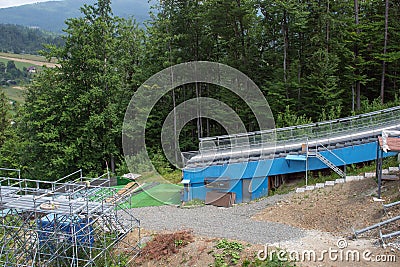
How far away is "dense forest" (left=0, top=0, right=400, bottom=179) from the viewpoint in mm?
26531

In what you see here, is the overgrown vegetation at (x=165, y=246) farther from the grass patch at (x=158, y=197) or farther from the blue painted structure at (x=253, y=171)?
the grass patch at (x=158, y=197)

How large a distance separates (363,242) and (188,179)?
9.94 m

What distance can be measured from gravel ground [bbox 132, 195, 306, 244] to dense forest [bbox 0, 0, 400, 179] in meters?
8.43

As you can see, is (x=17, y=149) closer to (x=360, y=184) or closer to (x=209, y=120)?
(x=209, y=120)

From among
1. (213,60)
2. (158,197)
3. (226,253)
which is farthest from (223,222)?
(213,60)

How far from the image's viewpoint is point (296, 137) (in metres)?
22.2

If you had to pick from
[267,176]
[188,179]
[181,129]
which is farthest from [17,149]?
[267,176]

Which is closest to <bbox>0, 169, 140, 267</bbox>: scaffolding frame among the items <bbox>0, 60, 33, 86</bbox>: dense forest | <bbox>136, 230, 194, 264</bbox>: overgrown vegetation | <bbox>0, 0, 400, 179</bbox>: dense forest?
<bbox>136, 230, 194, 264</bbox>: overgrown vegetation

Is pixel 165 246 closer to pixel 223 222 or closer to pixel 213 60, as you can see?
pixel 223 222

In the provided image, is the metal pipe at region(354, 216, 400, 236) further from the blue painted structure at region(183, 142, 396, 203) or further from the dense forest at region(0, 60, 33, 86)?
the dense forest at region(0, 60, 33, 86)

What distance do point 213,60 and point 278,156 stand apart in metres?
13.2

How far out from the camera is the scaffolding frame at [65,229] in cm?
1428

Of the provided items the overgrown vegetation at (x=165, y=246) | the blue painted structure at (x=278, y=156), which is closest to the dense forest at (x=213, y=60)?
the blue painted structure at (x=278, y=156)

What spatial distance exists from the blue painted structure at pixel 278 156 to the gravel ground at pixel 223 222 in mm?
1366
